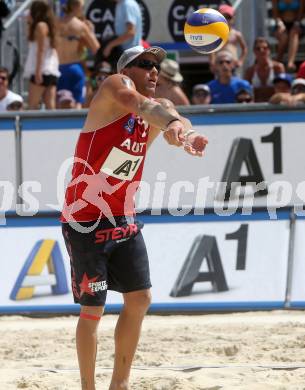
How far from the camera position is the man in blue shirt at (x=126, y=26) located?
11.2 m

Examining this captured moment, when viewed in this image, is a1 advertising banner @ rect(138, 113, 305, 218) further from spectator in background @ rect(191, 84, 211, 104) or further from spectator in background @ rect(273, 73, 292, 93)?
spectator in background @ rect(191, 84, 211, 104)

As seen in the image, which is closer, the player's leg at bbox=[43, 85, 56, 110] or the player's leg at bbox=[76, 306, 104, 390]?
the player's leg at bbox=[76, 306, 104, 390]

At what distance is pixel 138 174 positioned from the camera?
5.36 m

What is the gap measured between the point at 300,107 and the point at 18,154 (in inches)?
Result: 107

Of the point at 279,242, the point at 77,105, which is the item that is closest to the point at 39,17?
the point at 77,105

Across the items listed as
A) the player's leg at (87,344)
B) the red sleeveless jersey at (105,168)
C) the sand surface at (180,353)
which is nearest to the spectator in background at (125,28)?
the sand surface at (180,353)

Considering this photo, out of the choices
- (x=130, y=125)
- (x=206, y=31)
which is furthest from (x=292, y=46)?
(x=130, y=125)

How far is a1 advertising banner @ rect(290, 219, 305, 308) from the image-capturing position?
8461 mm

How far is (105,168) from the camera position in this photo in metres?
5.19

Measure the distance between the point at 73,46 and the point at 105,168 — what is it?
265 inches

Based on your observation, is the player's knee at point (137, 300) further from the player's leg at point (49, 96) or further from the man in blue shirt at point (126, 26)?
the man in blue shirt at point (126, 26)

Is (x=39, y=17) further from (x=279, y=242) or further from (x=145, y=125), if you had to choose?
(x=145, y=125)

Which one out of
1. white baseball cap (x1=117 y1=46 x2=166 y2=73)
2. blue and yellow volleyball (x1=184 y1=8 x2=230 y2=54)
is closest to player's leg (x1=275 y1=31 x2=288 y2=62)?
blue and yellow volleyball (x1=184 y1=8 x2=230 y2=54)

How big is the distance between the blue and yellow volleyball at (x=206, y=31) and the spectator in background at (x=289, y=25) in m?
6.40
